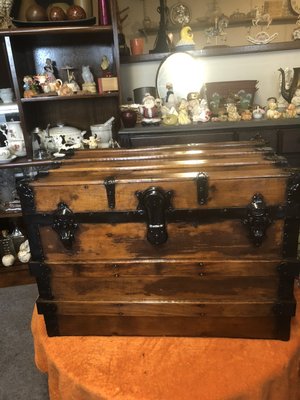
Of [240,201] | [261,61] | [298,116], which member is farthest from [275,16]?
[240,201]

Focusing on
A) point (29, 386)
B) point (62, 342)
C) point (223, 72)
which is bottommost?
point (29, 386)

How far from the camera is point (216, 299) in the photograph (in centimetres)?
88

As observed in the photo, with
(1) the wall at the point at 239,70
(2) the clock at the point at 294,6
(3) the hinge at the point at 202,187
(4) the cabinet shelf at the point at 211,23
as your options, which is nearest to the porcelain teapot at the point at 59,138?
(1) the wall at the point at 239,70

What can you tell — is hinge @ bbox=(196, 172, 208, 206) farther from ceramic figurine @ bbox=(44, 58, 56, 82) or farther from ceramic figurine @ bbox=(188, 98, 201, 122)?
ceramic figurine @ bbox=(44, 58, 56, 82)

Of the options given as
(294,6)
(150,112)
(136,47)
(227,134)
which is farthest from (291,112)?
(294,6)

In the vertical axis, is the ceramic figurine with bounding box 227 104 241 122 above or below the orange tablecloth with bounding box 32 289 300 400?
above

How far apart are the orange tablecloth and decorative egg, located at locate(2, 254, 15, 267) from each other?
1.36 metres

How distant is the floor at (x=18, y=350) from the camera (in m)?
1.48

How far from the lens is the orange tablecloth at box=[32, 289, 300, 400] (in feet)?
2.47

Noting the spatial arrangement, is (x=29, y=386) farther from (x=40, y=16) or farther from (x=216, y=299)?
(x=40, y=16)

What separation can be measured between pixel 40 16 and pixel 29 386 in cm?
186

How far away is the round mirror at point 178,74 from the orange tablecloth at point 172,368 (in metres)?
1.58

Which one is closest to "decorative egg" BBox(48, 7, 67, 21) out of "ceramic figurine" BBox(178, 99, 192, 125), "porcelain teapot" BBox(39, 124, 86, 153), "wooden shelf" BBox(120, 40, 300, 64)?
"wooden shelf" BBox(120, 40, 300, 64)

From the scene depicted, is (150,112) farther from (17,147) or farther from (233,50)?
(17,147)
